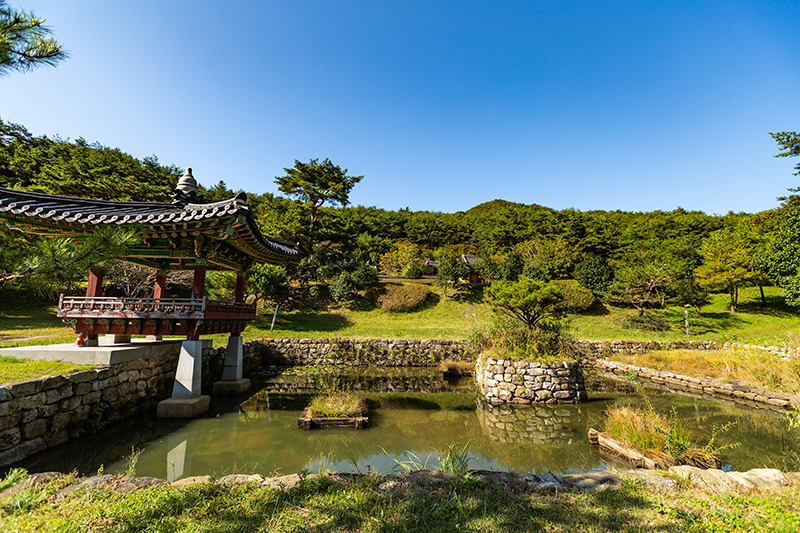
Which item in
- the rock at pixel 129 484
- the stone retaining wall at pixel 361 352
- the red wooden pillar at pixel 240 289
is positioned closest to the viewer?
the rock at pixel 129 484

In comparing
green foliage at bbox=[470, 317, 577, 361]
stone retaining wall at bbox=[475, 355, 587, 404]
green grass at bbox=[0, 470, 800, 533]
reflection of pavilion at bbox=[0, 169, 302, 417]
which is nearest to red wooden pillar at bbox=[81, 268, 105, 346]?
reflection of pavilion at bbox=[0, 169, 302, 417]

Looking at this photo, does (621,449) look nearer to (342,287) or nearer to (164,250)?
(164,250)

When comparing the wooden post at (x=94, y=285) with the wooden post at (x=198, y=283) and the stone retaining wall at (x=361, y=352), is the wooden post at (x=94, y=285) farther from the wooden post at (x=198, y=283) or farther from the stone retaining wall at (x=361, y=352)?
the stone retaining wall at (x=361, y=352)

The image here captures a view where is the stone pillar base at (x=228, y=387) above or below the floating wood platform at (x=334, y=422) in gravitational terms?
below

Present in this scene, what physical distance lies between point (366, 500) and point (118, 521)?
1.88 m

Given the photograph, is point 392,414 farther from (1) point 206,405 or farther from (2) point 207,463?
(1) point 206,405

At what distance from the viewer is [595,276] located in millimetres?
21500

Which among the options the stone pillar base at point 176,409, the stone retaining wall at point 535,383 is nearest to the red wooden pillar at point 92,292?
the stone pillar base at point 176,409

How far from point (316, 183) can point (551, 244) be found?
20.5m

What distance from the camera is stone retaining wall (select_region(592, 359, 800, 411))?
7.42 meters

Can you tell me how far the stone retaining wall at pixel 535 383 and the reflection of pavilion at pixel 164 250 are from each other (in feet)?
23.0

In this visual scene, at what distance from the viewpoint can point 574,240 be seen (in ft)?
108

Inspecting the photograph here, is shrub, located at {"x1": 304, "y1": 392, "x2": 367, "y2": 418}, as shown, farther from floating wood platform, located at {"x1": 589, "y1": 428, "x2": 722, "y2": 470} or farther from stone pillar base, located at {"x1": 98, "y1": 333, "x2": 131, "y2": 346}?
stone pillar base, located at {"x1": 98, "y1": 333, "x2": 131, "y2": 346}

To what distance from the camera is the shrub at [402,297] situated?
1998 cm
